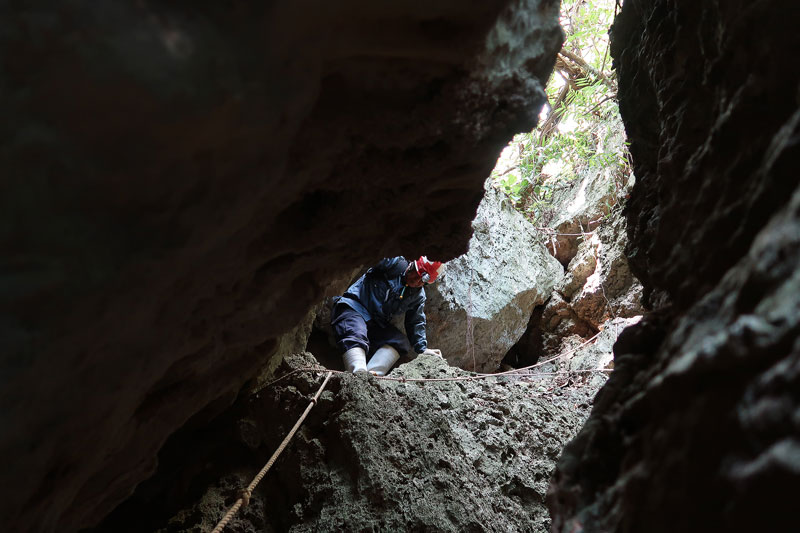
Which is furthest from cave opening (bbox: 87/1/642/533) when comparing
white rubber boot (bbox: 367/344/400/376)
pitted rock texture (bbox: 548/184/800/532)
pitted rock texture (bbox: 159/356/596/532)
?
pitted rock texture (bbox: 548/184/800/532)

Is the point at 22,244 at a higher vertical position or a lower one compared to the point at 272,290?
lower

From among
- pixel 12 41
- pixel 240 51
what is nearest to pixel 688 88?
pixel 240 51

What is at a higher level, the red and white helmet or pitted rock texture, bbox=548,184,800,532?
the red and white helmet

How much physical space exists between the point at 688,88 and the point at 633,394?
1075mm

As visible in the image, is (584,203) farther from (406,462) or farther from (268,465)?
(268,465)

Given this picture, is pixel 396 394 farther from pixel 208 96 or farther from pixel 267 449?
pixel 208 96

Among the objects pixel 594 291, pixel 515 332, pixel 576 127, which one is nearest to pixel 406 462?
pixel 515 332

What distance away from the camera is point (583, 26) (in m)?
4.99

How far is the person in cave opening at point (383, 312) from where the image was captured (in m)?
3.73

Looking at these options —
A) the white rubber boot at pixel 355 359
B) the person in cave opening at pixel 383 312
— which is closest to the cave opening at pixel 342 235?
the white rubber boot at pixel 355 359

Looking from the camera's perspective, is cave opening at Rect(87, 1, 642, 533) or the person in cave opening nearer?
cave opening at Rect(87, 1, 642, 533)

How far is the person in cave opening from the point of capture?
3732 mm

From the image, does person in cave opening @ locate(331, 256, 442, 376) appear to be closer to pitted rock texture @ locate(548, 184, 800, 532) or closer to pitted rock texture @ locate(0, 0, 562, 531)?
pitted rock texture @ locate(0, 0, 562, 531)

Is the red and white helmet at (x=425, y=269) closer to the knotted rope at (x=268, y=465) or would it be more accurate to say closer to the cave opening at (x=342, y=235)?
the knotted rope at (x=268, y=465)
